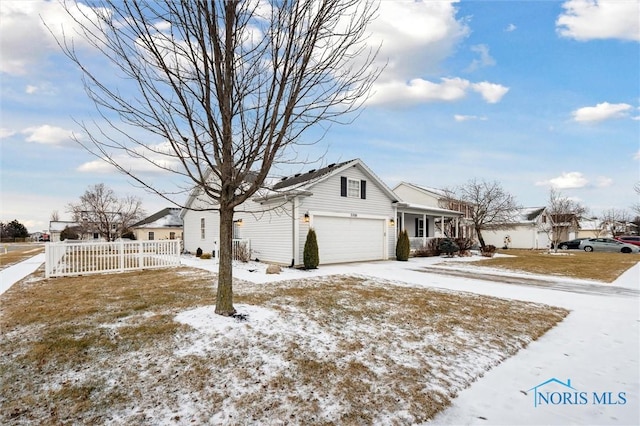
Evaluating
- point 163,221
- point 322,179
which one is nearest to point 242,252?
point 322,179

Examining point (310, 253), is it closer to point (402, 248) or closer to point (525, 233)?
point (402, 248)

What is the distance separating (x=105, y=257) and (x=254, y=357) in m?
11.2

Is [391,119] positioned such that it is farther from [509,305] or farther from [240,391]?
[240,391]

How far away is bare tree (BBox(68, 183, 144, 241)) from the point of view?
2713 cm

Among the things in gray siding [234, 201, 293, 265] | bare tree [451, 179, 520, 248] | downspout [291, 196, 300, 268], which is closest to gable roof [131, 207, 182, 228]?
gray siding [234, 201, 293, 265]

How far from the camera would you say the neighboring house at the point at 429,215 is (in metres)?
19.6

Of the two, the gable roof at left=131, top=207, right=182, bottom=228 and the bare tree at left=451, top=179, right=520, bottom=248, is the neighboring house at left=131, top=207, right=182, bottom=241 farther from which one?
the bare tree at left=451, top=179, right=520, bottom=248

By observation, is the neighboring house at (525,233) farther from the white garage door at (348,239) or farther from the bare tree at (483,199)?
the white garage door at (348,239)

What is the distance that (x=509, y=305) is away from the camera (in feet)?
23.8

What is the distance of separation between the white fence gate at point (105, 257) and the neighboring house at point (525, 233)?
105ft

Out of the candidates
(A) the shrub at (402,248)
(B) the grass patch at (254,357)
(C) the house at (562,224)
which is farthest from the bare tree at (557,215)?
(B) the grass patch at (254,357)

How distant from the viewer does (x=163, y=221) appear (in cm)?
4062

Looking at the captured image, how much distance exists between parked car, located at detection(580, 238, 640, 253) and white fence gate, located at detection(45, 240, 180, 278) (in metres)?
35.3

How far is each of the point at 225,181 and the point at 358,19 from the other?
307cm
